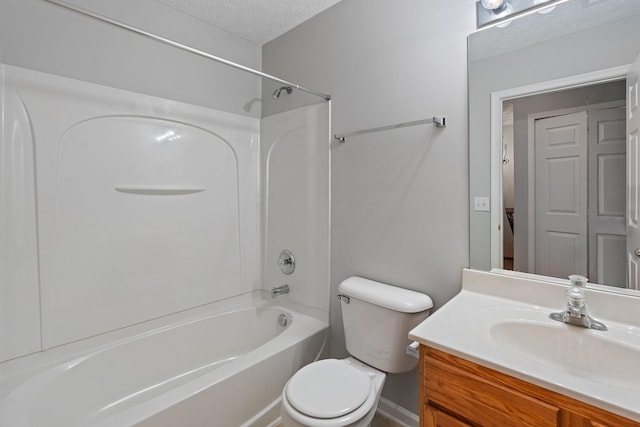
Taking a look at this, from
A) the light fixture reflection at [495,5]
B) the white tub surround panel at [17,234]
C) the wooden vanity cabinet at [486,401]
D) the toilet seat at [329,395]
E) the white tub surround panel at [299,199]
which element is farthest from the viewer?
the white tub surround panel at [299,199]

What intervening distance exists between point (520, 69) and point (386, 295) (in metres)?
1.14

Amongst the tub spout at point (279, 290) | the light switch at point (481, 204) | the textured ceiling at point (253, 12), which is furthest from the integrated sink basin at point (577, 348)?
the textured ceiling at point (253, 12)

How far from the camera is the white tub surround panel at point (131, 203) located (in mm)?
1525

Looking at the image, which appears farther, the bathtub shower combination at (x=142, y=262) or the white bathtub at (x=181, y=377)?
the bathtub shower combination at (x=142, y=262)

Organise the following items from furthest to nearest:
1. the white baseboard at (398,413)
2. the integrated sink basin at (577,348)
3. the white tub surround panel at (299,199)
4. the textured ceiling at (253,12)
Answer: the white tub surround panel at (299,199)
the textured ceiling at (253,12)
the white baseboard at (398,413)
the integrated sink basin at (577,348)

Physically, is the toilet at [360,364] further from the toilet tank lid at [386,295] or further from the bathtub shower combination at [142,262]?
the bathtub shower combination at [142,262]

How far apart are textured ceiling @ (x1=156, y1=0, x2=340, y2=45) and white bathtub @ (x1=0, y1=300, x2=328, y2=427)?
6.46 ft

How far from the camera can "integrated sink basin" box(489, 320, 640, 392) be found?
899 mm

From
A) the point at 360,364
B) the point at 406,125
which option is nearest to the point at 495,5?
the point at 406,125

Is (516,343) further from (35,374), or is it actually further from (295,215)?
(35,374)

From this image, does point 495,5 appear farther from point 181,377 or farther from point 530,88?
point 181,377

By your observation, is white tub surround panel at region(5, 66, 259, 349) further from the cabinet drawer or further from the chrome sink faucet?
the chrome sink faucet

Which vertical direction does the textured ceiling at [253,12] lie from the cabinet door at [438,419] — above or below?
above

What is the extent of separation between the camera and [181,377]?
1867mm
